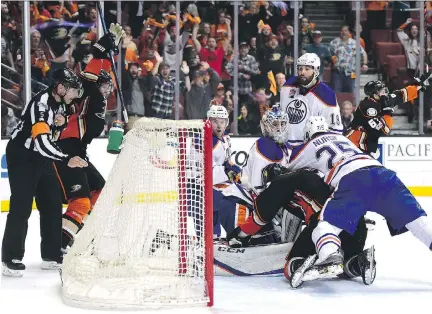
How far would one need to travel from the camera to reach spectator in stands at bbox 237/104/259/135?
8953 millimetres

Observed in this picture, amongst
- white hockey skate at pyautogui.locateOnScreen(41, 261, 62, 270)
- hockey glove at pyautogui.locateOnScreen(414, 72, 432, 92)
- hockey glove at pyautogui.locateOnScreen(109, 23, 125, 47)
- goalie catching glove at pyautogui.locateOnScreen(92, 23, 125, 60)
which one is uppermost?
hockey glove at pyautogui.locateOnScreen(109, 23, 125, 47)

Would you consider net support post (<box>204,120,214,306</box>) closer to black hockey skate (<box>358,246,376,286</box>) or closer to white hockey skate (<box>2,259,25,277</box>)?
black hockey skate (<box>358,246,376,286</box>)

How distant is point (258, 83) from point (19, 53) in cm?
201

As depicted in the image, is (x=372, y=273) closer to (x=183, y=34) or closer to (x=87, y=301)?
(x=87, y=301)

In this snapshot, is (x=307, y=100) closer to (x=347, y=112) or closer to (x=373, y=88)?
(x=373, y=88)

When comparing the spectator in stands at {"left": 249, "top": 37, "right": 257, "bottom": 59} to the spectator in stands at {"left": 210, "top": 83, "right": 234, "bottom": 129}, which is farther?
the spectator in stands at {"left": 249, "top": 37, "right": 257, "bottom": 59}


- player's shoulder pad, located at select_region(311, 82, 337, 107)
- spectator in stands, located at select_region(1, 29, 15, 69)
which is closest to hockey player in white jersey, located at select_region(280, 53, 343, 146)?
player's shoulder pad, located at select_region(311, 82, 337, 107)

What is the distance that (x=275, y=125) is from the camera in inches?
228

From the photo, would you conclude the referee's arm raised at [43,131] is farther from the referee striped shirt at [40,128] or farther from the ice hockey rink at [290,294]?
the ice hockey rink at [290,294]

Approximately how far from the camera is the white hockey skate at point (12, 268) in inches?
212

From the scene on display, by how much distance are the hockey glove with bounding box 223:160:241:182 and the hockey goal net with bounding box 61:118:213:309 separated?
1.27 m

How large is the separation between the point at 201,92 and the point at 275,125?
3.41m

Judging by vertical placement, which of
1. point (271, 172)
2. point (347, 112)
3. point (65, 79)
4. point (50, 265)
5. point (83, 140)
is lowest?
point (50, 265)

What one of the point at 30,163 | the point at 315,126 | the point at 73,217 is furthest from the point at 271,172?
the point at 30,163
